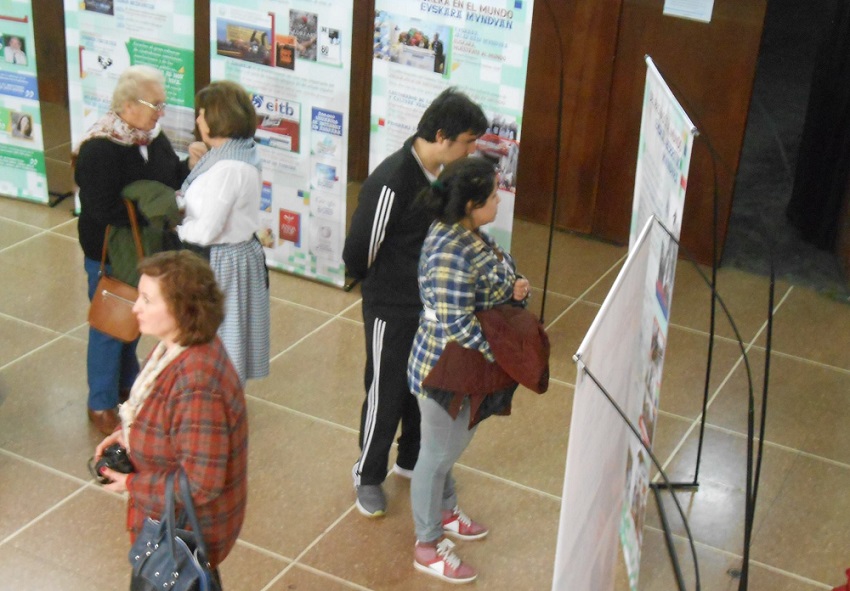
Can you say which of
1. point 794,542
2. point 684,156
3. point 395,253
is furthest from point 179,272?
point 794,542

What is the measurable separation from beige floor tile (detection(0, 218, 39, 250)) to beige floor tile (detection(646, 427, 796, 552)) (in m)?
3.95

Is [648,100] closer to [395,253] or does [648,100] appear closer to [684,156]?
[684,156]

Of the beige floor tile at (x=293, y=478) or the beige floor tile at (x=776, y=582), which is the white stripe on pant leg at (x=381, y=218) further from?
the beige floor tile at (x=776, y=582)

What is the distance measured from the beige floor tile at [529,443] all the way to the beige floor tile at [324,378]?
0.59 metres

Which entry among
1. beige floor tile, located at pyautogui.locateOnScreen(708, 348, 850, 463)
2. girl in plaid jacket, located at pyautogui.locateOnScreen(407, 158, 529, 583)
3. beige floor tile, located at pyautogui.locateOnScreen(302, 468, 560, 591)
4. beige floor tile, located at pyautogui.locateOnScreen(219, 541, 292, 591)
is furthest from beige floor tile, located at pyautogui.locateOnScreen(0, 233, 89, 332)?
beige floor tile, located at pyautogui.locateOnScreen(708, 348, 850, 463)

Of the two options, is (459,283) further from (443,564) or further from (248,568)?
(248,568)

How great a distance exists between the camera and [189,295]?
8.84 ft

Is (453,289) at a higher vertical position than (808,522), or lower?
higher

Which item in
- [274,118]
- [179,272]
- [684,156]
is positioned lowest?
[274,118]

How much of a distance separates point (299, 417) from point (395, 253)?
1353mm

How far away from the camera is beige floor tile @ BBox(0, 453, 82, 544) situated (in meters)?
3.97

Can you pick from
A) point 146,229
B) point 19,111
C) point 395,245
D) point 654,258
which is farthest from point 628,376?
point 19,111

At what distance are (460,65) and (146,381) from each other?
3.03 metres

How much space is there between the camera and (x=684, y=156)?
3107 mm
